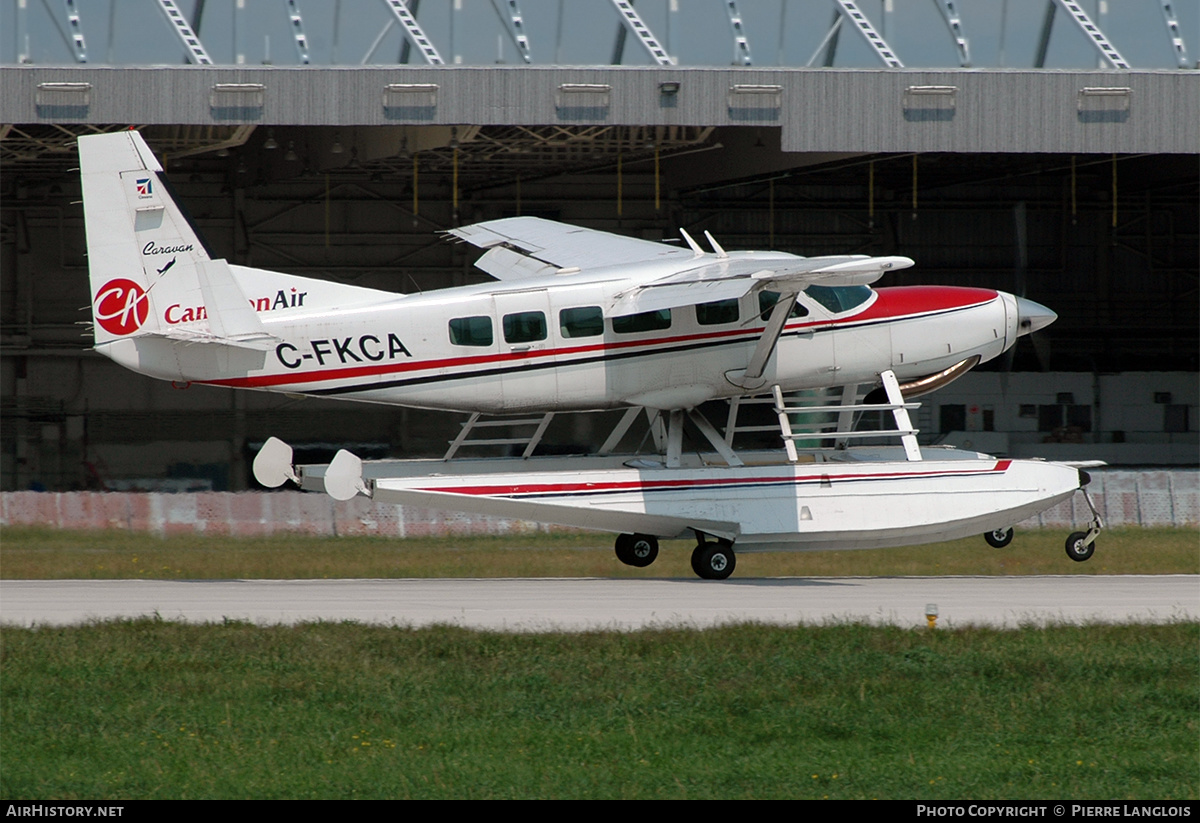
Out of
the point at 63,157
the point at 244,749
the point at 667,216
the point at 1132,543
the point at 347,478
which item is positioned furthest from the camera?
the point at 667,216

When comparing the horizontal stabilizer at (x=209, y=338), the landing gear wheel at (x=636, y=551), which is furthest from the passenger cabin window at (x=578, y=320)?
the horizontal stabilizer at (x=209, y=338)

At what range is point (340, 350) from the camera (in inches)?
683

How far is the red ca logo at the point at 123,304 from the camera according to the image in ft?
55.5

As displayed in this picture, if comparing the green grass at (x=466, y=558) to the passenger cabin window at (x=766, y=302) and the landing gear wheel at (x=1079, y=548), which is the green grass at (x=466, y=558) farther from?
the passenger cabin window at (x=766, y=302)

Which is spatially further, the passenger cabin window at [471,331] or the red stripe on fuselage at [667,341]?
the passenger cabin window at [471,331]

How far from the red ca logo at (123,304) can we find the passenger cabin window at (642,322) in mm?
6146

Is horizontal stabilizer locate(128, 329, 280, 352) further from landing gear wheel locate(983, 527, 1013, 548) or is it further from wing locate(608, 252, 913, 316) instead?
landing gear wheel locate(983, 527, 1013, 548)

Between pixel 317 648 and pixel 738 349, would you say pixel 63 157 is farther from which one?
pixel 317 648

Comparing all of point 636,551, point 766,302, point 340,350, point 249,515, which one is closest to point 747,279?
point 766,302

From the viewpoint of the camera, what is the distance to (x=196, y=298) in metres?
17.0

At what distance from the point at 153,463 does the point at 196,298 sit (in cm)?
2250

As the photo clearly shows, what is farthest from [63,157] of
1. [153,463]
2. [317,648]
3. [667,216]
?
[317,648]

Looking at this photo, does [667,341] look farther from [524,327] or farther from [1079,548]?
[1079,548]

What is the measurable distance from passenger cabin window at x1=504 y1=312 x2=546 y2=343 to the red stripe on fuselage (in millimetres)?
191
